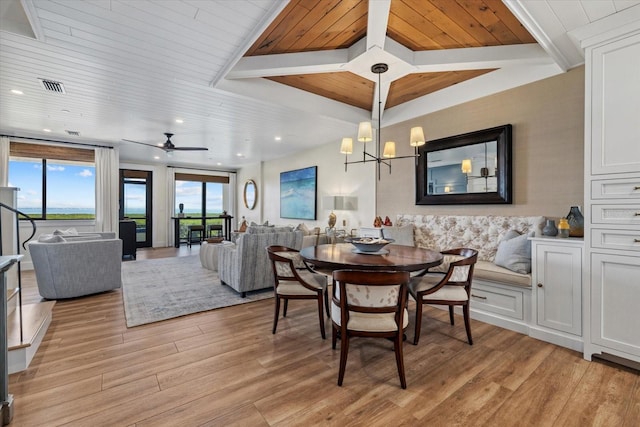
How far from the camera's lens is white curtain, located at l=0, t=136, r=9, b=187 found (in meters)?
5.39

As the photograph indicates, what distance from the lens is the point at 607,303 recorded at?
2229 mm

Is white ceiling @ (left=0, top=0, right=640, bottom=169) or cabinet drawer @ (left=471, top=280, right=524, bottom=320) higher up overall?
white ceiling @ (left=0, top=0, right=640, bottom=169)

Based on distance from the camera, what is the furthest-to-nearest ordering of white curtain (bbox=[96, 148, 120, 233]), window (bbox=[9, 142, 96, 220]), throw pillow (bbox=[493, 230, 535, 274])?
1. white curtain (bbox=[96, 148, 120, 233])
2. window (bbox=[9, 142, 96, 220])
3. throw pillow (bbox=[493, 230, 535, 274])

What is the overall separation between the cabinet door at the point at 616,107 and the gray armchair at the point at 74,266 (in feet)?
17.9

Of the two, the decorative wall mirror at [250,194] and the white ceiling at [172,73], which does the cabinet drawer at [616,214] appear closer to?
the white ceiling at [172,73]

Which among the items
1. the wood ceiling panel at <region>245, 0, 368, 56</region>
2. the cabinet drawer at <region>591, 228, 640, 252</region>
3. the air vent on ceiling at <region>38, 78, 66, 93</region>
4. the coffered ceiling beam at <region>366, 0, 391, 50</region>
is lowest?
the cabinet drawer at <region>591, 228, 640, 252</region>

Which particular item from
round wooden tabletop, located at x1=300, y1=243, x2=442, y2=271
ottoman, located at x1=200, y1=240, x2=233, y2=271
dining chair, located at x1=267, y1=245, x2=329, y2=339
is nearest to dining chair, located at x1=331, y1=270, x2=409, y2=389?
round wooden tabletop, located at x1=300, y1=243, x2=442, y2=271

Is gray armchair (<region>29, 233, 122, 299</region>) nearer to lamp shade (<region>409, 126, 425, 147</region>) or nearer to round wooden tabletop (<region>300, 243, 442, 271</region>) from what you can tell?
round wooden tabletop (<region>300, 243, 442, 271</region>)

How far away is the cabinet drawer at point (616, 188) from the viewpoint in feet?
6.88

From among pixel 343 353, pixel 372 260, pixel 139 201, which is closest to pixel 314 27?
pixel 372 260

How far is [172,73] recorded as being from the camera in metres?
3.14

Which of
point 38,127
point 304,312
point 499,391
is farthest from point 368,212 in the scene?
point 38,127

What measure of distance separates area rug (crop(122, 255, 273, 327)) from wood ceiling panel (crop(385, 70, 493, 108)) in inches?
135

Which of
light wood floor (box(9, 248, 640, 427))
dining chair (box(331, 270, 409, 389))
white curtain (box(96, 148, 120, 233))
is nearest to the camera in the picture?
light wood floor (box(9, 248, 640, 427))
